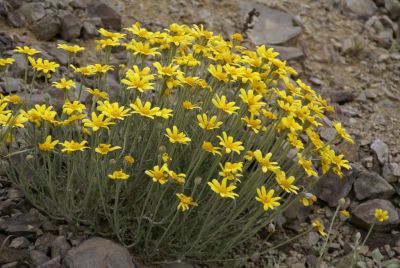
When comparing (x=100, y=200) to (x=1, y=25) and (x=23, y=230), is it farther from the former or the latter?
(x=1, y=25)

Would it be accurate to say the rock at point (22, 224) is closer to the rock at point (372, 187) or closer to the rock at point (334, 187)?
the rock at point (334, 187)

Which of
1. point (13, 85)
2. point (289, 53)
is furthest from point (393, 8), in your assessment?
point (13, 85)

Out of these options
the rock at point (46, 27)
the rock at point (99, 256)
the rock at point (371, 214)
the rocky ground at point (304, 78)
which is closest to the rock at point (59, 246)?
the rocky ground at point (304, 78)

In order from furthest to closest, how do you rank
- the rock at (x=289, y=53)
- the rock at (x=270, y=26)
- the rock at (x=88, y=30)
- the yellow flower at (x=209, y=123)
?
the rock at (x=270, y=26) < the rock at (x=289, y=53) < the rock at (x=88, y=30) < the yellow flower at (x=209, y=123)

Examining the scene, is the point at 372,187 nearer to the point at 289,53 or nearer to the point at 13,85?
the point at 289,53

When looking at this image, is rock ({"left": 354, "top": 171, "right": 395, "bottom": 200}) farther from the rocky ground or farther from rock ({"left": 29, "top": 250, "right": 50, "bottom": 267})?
rock ({"left": 29, "top": 250, "right": 50, "bottom": 267})
